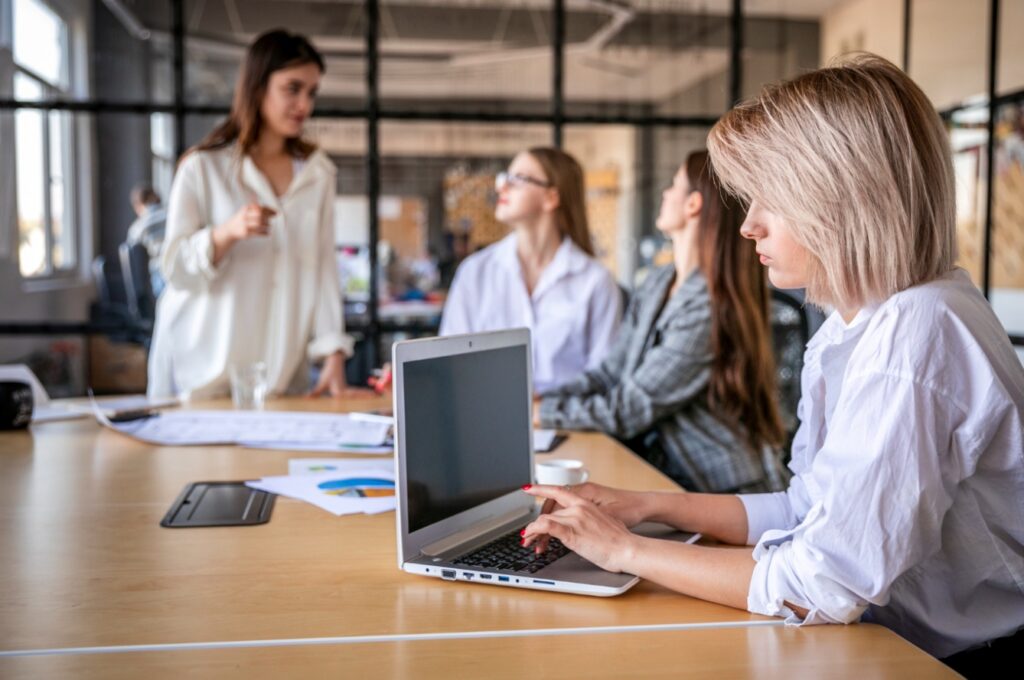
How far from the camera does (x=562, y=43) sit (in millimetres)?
4203

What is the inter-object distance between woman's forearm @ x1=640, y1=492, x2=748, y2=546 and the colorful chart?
48cm

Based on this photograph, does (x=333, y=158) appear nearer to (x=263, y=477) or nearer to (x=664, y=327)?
(x=664, y=327)

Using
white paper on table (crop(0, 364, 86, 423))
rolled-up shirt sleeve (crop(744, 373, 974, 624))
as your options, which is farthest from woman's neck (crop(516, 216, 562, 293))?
rolled-up shirt sleeve (crop(744, 373, 974, 624))

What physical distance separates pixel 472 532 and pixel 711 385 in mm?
1170

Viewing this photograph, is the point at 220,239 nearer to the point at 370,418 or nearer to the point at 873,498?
the point at 370,418

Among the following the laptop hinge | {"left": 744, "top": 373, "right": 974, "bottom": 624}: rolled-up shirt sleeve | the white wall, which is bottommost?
the laptop hinge

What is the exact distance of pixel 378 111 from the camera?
409 cm

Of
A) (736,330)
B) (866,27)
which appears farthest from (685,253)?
(866,27)

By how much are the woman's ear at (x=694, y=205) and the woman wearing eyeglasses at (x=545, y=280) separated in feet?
2.19

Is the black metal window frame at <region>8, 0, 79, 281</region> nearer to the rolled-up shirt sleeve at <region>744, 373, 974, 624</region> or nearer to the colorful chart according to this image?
the colorful chart

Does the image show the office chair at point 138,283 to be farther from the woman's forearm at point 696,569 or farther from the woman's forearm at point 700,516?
the woman's forearm at point 696,569

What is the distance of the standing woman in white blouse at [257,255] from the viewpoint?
2799mm

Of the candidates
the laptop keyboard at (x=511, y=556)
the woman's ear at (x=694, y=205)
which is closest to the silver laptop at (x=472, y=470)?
the laptop keyboard at (x=511, y=556)

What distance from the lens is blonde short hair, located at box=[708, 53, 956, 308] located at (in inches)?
42.7
